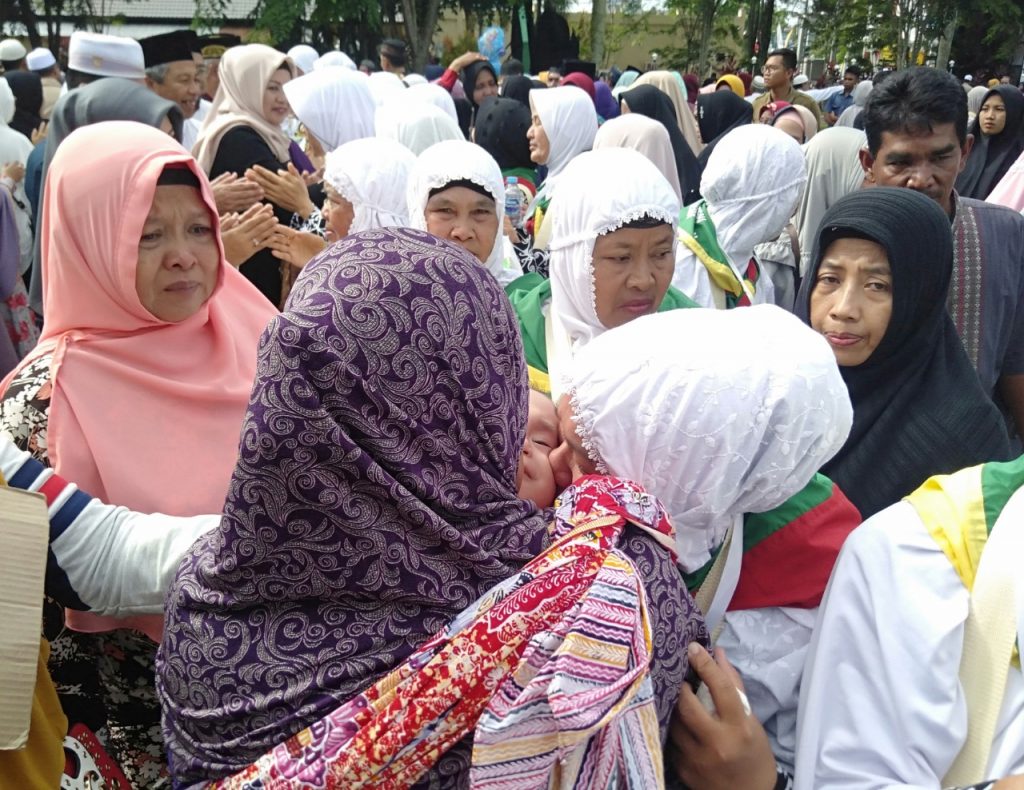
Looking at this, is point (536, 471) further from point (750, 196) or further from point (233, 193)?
point (750, 196)

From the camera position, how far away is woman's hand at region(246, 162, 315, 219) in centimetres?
403

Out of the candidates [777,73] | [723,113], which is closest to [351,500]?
[723,113]

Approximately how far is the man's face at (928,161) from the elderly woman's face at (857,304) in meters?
0.89

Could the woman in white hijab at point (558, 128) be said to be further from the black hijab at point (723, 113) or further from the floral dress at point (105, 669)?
the floral dress at point (105, 669)

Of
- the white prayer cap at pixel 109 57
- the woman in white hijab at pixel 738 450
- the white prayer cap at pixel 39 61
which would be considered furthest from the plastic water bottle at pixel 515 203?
the white prayer cap at pixel 39 61

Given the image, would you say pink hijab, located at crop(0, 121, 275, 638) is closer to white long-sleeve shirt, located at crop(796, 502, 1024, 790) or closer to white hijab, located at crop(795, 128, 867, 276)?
white long-sleeve shirt, located at crop(796, 502, 1024, 790)

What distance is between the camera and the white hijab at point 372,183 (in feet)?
13.9

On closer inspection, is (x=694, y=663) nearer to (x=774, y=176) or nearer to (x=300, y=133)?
(x=774, y=176)

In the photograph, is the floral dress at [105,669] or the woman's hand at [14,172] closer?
the floral dress at [105,669]

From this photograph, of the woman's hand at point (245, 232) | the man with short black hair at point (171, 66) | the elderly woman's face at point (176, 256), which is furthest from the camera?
the man with short black hair at point (171, 66)

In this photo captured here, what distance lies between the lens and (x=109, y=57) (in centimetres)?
512

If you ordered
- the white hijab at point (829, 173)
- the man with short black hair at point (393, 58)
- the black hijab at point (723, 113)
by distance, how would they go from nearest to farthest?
the white hijab at point (829, 173) → the black hijab at point (723, 113) → the man with short black hair at point (393, 58)

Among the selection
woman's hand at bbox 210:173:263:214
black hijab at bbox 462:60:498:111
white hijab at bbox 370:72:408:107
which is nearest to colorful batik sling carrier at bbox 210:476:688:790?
woman's hand at bbox 210:173:263:214

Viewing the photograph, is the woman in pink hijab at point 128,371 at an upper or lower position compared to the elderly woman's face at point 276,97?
lower
